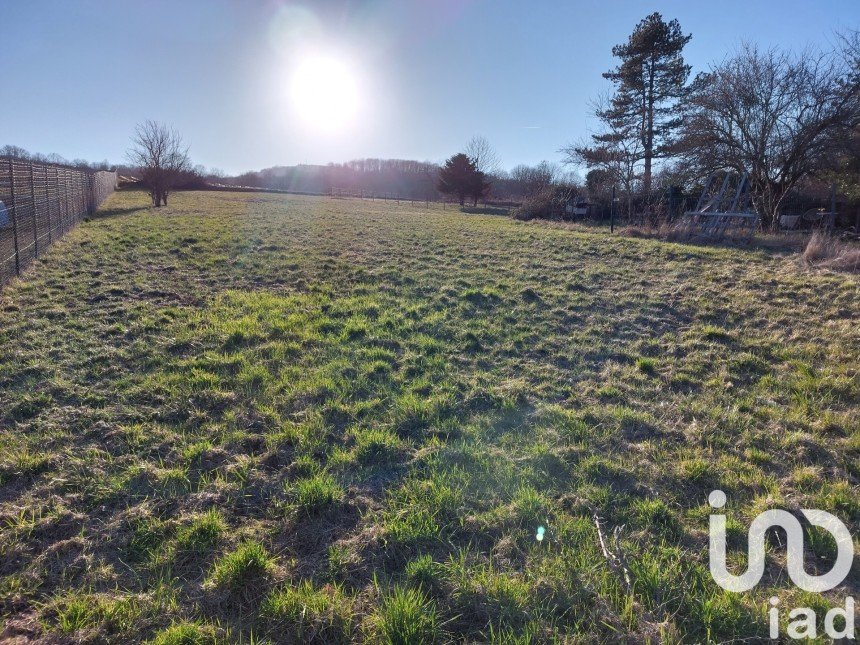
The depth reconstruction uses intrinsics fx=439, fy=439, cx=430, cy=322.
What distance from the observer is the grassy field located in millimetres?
2090

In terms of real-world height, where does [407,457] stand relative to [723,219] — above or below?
below

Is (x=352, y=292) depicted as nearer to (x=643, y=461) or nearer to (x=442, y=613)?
(x=643, y=461)

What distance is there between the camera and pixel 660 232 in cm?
1357

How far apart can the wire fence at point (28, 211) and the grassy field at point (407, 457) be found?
1.48m

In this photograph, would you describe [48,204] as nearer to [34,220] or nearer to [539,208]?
[34,220]

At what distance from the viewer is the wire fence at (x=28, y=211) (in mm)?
7312

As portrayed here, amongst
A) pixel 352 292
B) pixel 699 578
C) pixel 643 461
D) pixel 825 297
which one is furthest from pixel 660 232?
pixel 699 578

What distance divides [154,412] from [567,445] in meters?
3.48

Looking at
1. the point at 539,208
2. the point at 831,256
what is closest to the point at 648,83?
Answer: the point at 539,208

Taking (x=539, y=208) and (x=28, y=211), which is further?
(x=539, y=208)

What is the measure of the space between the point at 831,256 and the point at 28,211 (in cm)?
1616

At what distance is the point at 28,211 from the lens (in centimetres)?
857

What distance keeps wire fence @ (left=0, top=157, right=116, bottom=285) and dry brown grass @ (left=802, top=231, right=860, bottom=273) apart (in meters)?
14.5

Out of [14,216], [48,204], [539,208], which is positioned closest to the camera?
[14,216]
